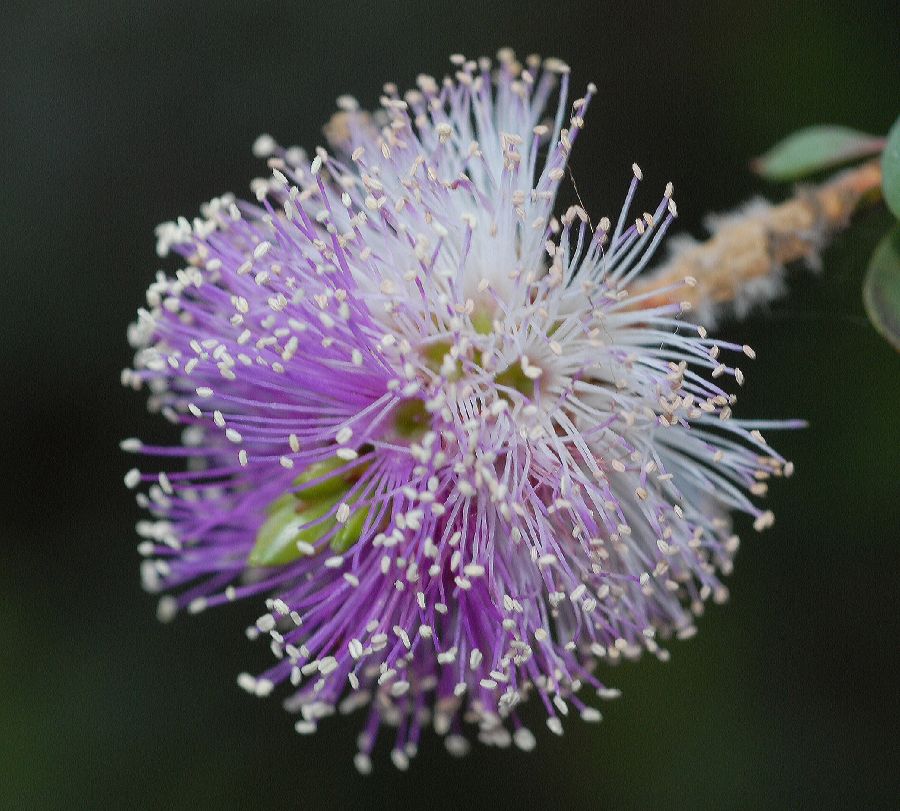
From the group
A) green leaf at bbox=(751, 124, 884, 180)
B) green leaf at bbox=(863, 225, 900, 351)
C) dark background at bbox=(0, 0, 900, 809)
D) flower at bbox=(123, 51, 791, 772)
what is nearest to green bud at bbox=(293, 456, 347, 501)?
flower at bbox=(123, 51, 791, 772)

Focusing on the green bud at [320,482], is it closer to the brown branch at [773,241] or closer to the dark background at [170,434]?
the brown branch at [773,241]

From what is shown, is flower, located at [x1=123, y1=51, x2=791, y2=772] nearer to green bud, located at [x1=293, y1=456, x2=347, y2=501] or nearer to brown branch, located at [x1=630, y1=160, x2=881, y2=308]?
green bud, located at [x1=293, y1=456, x2=347, y2=501]

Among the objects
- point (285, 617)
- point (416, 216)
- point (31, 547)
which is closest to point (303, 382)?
point (416, 216)

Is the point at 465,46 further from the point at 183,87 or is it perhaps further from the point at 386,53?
the point at 183,87

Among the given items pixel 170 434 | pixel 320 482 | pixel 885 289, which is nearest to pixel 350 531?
pixel 320 482

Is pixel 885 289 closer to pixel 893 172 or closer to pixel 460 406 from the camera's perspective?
pixel 893 172

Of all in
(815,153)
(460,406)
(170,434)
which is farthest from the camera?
(170,434)

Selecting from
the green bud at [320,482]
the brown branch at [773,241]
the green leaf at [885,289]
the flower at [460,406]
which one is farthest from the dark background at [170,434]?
the green bud at [320,482]
